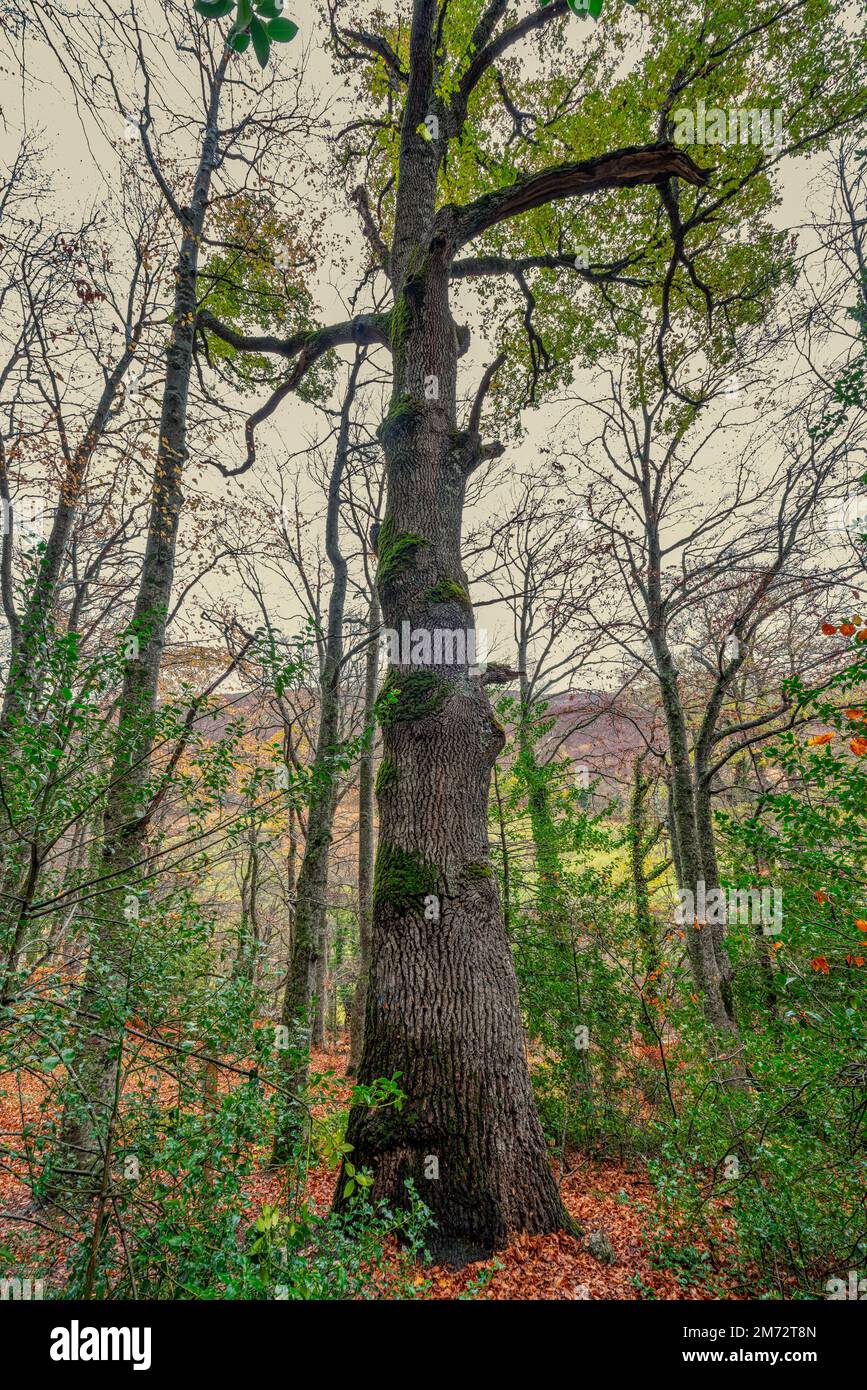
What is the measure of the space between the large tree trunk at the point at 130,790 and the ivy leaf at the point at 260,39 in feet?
5.51

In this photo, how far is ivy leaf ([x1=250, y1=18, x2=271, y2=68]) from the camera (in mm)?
1074

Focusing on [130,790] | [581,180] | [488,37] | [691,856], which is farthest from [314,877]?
[488,37]

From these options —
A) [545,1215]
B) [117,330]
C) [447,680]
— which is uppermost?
[117,330]

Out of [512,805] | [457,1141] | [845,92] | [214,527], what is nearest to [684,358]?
[845,92]

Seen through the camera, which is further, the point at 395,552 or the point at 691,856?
the point at 691,856

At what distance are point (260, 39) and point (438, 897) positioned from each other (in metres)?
3.00

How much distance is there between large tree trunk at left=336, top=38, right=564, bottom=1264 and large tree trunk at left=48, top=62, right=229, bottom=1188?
1217 mm

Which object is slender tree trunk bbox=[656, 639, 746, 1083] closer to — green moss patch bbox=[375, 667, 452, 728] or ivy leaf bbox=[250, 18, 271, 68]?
Answer: green moss patch bbox=[375, 667, 452, 728]

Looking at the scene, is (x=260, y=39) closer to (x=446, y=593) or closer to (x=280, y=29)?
(x=280, y=29)

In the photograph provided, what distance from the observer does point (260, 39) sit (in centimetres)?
108

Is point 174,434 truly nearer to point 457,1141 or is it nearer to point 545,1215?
point 457,1141

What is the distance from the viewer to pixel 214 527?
8.11 meters
